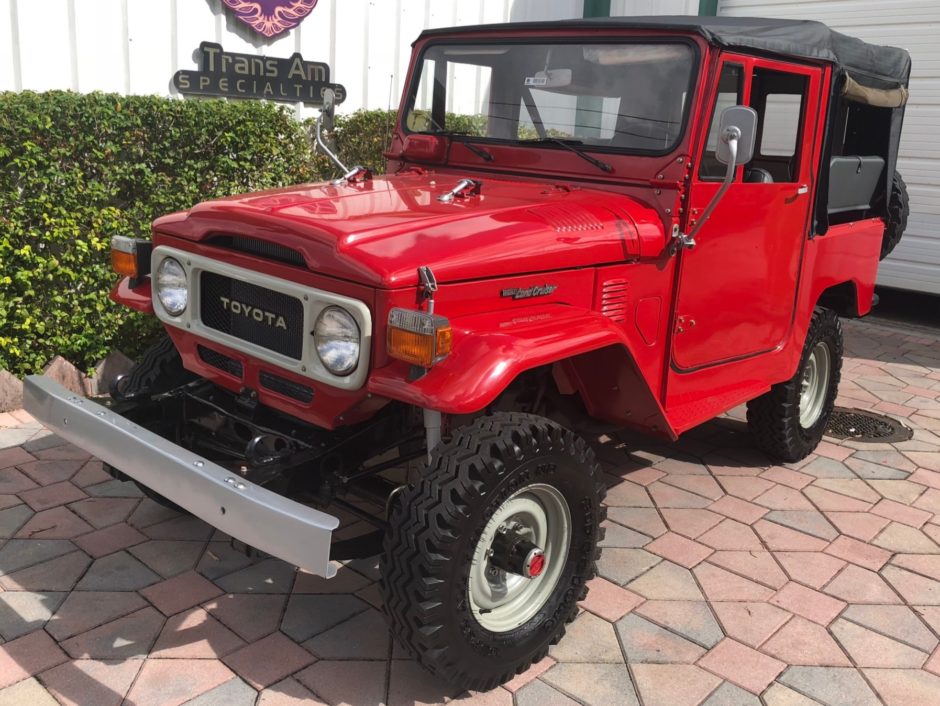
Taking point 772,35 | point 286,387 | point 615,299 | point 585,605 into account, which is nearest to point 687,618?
point 585,605

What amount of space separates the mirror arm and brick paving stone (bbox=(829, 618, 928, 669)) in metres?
1.48

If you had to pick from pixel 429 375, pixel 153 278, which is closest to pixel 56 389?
pixel 153 278

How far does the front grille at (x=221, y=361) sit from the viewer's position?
295 cm

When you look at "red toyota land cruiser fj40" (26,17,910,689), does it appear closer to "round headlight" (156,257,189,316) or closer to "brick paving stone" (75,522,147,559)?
"round headlight" (156,257,189,316)

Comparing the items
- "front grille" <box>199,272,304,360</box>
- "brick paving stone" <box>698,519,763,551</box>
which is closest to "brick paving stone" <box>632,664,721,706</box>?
"brick paving stone" <box>698,519,763,551</box>

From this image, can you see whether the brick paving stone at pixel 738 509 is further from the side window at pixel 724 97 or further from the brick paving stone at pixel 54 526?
the brick paving stone at pixel 54 526

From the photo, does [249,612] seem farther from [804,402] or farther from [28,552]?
[804,402]

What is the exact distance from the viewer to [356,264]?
2.44 m

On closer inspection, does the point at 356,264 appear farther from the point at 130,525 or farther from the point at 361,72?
the point at 361,72

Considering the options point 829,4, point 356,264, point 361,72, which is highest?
point 829,4

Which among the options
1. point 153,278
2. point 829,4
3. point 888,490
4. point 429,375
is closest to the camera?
point 429,375

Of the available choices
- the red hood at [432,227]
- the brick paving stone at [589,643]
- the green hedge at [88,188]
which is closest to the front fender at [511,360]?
the red hood at [432,227]

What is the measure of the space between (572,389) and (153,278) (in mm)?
1568

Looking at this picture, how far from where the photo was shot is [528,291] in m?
2.77
